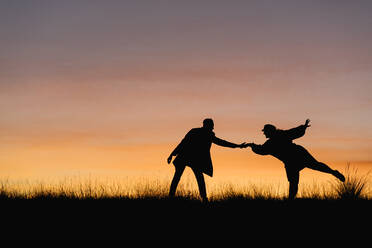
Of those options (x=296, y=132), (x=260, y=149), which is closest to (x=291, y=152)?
(x=296, y=132)

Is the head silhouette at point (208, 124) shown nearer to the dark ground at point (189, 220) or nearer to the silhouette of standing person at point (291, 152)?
the silhouette of standing person at point (291, 152)

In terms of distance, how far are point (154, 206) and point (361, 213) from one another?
4236 millimetres

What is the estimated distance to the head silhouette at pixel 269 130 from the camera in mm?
11125

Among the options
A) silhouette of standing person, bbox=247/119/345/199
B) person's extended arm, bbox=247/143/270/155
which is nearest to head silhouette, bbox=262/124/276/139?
silhouette of standing person, bbox=247/119/345/199

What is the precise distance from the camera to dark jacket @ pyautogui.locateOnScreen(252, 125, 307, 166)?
10977 millimetres

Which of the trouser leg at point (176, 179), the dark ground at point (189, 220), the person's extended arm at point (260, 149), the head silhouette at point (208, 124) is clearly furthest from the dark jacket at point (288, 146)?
the trouser leg at point (176, 179)

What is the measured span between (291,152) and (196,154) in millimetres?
2277

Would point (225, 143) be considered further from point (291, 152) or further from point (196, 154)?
point (291, 152)

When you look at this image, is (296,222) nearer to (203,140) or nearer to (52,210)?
(203,140)

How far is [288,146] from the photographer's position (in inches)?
432

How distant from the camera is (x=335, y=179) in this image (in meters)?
11.8

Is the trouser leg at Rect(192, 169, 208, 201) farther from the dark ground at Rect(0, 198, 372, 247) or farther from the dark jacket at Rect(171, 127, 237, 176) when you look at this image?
the dark ground at Rect(0, 198, 372, 247)

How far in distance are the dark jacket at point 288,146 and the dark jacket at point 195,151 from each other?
161cm

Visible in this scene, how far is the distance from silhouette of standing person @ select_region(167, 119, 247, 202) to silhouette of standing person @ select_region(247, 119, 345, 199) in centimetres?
148
